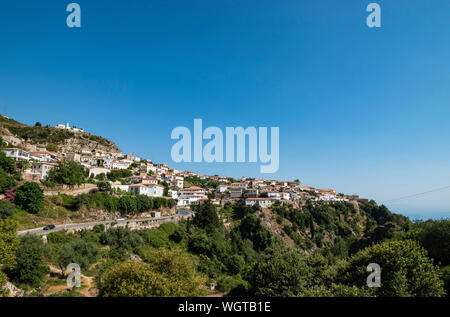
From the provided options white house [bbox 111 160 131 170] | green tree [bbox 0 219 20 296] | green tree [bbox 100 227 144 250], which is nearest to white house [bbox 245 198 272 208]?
white house [bbox 111 160 131 170]

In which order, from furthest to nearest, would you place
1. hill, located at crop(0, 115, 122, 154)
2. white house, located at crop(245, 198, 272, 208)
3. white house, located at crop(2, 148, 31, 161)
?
hill, located at crop(0, 115, 122, 154) → white house, located at crop(245, 198, 272, 208) → white house, located at crop(2, 148, 31, 161)

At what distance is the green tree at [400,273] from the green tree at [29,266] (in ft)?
90.8

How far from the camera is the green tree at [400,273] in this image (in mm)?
16594

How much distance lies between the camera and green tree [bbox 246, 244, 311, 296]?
22578 mm

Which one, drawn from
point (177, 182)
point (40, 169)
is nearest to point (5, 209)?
point (40, 169)

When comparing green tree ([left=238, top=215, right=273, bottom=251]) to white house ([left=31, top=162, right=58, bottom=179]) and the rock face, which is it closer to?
white house ([left=31, top=162, right=58, bottom=179])

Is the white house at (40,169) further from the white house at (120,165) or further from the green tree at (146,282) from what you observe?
the green tree at (146,282)

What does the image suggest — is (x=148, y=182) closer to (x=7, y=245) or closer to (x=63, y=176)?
(x=63, y=176)

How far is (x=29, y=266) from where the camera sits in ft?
69.0

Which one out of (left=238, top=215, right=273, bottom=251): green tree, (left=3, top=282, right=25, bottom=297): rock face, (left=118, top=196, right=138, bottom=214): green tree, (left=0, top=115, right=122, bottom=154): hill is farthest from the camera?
(left=0, top=115, right=122, bottom=154): hill

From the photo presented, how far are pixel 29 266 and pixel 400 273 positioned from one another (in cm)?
3068

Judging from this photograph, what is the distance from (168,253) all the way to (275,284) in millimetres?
11263

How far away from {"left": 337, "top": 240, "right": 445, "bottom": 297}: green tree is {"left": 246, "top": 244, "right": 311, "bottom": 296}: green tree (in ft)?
14.9
